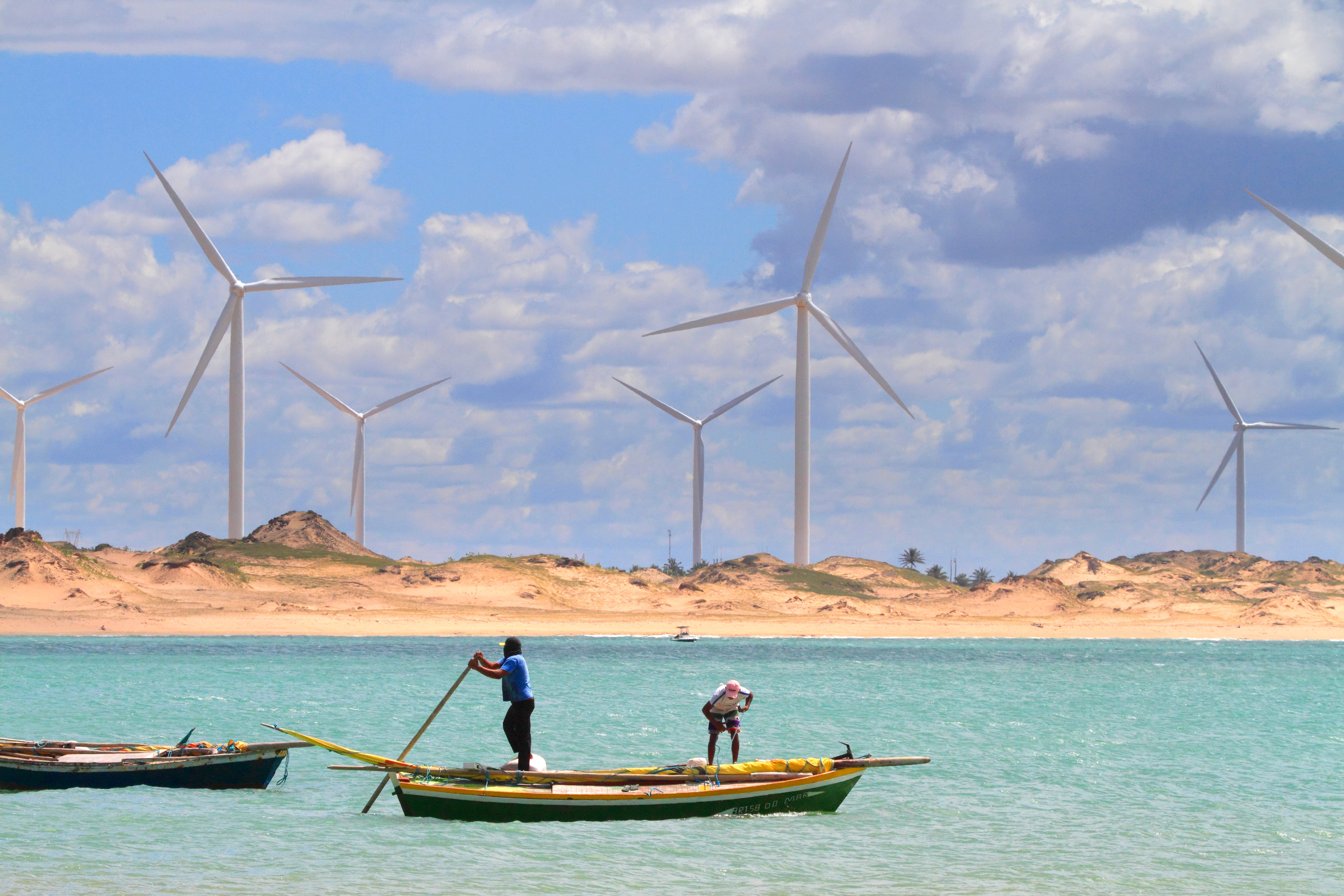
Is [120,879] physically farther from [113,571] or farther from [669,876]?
[113,571]

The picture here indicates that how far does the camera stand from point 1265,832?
1203 inches

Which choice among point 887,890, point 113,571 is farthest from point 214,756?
point 113,571

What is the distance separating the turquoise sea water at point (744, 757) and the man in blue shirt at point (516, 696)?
163 cm

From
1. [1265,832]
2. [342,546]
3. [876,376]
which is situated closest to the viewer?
[1265,832]

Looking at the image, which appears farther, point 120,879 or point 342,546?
point 342,546

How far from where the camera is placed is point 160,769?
32.6m

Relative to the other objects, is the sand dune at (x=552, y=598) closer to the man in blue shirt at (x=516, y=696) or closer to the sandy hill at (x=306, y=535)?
the sandy hill at (x=306, y=535)

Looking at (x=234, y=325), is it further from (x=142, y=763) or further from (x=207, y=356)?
(x=142, y=763)

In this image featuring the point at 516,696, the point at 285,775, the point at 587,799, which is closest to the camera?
the point at 587,799

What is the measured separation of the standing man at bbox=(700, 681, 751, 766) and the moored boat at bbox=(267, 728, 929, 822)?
4.19 ft

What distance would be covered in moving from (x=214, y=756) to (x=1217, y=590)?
451 feet

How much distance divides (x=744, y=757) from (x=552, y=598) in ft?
298

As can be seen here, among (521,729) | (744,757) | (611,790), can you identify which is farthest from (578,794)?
(744,757)

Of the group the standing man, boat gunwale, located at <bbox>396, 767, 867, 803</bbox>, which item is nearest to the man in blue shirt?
boat gunwale, located at <bbox>396, 767, 867, 803</bbox>
